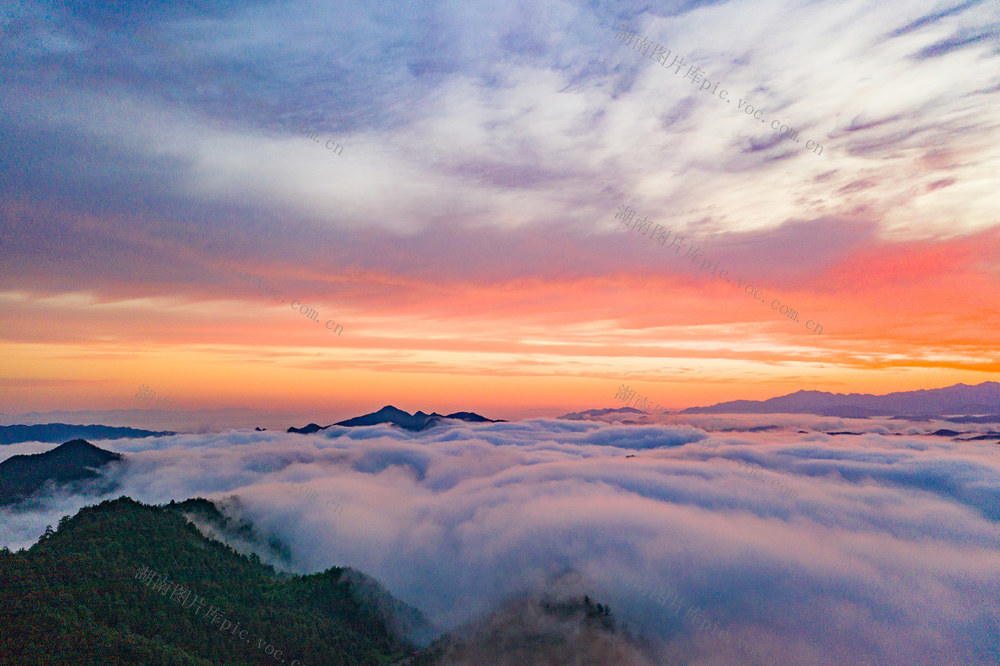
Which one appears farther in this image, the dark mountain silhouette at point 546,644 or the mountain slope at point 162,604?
the dark mountain silhouette at point 546,644

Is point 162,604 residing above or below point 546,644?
above

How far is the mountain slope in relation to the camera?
9981cm

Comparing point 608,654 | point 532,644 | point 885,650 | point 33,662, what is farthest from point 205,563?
point 885,650

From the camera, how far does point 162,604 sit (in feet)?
419

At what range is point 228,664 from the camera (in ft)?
393

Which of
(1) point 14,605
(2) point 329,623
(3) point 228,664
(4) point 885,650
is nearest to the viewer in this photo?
(1) point 14,605

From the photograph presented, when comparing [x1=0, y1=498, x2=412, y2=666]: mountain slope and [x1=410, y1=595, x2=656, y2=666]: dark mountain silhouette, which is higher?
[x1=0, y1=498, x2=412, y2=666]: mountain slope

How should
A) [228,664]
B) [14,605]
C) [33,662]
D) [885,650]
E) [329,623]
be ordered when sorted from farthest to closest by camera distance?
[885,650] < [329,623] < [228,664] < [14,605] < [33,662]

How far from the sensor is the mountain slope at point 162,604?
327 feet

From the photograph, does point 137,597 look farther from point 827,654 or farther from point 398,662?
point 827,654

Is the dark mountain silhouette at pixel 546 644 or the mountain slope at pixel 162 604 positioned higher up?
the mountain slope at pixel 162 604

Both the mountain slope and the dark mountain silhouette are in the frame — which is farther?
the dark mountain silhouette

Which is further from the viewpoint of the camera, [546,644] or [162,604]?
[546,644]

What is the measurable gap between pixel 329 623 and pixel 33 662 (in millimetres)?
87791
